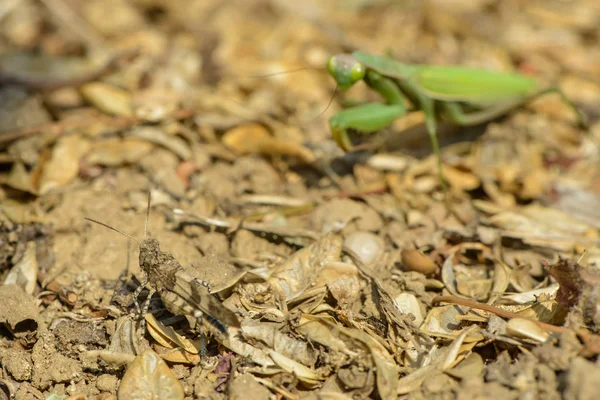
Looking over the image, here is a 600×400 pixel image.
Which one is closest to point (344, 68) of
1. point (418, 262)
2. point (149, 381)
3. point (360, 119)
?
point (360, 119)

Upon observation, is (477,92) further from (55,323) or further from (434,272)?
(55,323)

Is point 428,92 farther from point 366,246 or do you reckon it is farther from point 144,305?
point 144,305

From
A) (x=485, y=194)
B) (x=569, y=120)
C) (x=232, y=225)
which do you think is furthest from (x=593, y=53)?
(x=232, y=225)

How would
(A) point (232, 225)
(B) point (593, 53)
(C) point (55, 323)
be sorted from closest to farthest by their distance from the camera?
(C) point (55, 323) < (A) point (232, 225) < (B) point (593, 53)

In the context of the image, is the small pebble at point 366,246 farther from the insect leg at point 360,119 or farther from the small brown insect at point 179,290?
the small brown insect at point 179,290

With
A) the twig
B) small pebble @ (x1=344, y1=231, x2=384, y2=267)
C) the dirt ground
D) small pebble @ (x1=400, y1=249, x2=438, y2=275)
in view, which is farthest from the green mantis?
the twig
